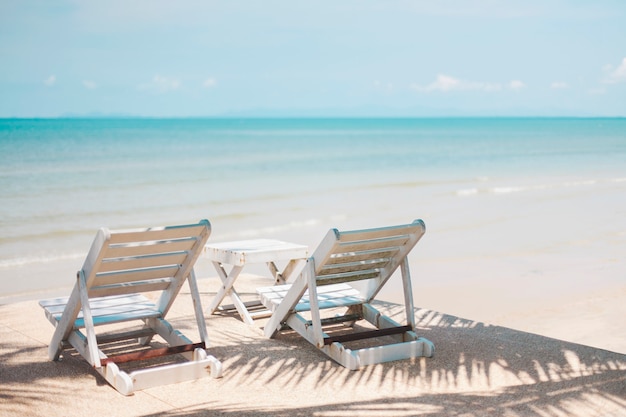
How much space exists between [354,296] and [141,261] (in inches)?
74.2

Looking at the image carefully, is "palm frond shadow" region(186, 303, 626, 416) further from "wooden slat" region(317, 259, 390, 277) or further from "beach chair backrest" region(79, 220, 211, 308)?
"beach chair backrest" region(79, 220, 211, 308)

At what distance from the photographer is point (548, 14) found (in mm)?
88875

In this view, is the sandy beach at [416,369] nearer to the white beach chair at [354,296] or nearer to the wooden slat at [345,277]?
the white beach chair at [354,296]

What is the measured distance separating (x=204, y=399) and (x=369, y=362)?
1.24m

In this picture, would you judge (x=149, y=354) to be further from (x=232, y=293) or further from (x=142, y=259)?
(x=232, y=293)

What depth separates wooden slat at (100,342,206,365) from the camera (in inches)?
193

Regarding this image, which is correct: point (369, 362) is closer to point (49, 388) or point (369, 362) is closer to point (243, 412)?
point (243, 412)

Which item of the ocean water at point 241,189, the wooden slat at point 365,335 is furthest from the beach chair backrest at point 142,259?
the ocean water at point 241,189

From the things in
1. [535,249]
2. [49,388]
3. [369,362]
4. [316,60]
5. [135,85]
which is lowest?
[49,388]

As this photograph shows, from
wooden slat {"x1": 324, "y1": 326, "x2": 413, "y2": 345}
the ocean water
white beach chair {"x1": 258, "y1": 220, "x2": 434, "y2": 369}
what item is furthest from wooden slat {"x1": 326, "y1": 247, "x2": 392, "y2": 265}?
the ocean water

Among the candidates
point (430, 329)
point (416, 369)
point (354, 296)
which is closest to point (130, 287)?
point (354, 296)

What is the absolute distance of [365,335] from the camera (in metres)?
5.53

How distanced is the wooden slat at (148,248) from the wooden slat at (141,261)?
0.12 ft

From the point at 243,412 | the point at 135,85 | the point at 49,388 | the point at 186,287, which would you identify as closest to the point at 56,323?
the point at 49,388
